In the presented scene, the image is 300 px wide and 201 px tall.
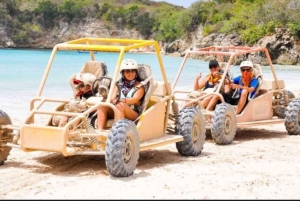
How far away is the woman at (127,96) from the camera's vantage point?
977 cm

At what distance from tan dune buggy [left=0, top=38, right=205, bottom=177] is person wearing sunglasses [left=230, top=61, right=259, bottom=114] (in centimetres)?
215

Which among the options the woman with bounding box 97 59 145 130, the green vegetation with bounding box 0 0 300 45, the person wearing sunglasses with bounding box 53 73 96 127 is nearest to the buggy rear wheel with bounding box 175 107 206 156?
the woman with bounding box 97 59 145 130

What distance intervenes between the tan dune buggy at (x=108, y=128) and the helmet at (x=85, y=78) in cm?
12

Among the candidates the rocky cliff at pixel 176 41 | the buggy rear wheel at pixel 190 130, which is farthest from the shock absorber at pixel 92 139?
the rocky cliff at pixel 176 41

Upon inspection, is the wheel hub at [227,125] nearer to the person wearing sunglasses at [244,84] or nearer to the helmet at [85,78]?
the person wearing sunglasses at [244,84]

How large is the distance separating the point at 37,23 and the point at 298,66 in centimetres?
Result: 9198

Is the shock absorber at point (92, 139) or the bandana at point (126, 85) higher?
the bandana at point (126, 85)

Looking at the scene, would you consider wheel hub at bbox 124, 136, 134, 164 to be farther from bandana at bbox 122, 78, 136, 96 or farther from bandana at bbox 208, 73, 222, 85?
bandana at bbox 208, 73, 222, 85

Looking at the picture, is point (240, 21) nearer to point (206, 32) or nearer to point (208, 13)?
point (206, 32)

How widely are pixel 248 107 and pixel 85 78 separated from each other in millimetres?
3796

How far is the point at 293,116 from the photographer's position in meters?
13.7

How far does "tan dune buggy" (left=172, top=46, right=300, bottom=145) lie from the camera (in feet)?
40.0

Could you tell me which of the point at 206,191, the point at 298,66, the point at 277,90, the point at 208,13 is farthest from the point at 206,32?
the point at 206,191

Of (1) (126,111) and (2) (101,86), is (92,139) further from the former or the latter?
(2) (101,86)
